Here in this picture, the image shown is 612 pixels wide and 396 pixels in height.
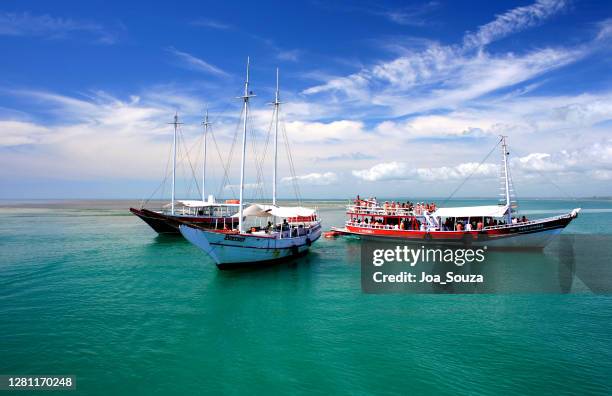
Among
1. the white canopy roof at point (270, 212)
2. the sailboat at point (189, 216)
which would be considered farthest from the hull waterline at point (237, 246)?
the sailboat at point (189, 216)

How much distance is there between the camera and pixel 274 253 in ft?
93.5

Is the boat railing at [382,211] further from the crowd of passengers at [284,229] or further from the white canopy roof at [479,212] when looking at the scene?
the crowd of passengers at [284,229]

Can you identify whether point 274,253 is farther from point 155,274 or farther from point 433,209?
point 433,209

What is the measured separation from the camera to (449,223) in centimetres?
3891

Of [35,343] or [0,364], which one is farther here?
[35,343]

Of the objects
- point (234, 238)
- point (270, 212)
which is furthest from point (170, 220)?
point (234, 238)

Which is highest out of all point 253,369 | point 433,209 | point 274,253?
point 433,209

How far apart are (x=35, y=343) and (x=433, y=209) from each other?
38.7 metres

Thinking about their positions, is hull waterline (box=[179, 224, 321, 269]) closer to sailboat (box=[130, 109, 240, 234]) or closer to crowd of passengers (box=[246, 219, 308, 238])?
crowd of passengers (box=[246, 219, 308, 238])

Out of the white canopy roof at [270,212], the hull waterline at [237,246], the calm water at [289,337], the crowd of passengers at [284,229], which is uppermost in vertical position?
the white canopy roof at [270,212]

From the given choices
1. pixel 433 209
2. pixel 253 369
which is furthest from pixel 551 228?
pixel 253 369

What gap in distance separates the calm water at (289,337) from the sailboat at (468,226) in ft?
51.7

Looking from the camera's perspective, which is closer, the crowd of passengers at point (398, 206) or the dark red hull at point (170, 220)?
the crowd of passengers at point (398, 206)

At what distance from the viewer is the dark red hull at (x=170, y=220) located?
4581cm
